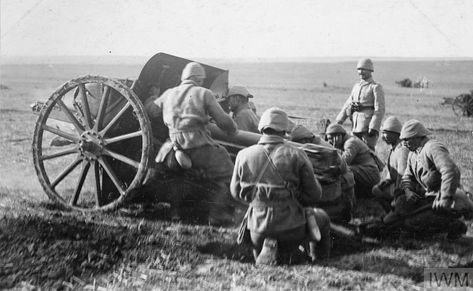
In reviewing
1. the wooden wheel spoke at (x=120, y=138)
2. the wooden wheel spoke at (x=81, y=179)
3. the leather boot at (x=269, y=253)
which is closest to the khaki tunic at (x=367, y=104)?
the wooden wheel spoke at (x=120, y=138)

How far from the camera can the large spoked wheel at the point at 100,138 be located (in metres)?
5.81

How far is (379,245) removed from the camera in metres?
5.30

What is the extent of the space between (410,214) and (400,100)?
79.5 feet

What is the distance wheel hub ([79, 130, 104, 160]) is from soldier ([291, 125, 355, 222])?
2409 millimetres

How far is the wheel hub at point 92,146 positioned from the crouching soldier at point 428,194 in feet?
11.3

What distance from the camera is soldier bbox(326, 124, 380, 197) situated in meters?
6.95

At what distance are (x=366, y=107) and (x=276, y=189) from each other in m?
5.14

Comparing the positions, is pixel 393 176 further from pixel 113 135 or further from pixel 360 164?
pixel 113 135

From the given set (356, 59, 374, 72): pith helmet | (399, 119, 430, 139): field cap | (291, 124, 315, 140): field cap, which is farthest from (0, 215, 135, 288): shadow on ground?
(356, 59, 374, 72): pith helmet

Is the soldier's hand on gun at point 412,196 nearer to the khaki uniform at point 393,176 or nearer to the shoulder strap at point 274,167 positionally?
the khaki uniform at point 393,176

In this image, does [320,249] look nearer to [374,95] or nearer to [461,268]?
[461,268]

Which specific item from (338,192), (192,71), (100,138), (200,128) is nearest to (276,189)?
(338,192)

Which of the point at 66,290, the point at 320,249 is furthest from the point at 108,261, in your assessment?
the point at 320,249

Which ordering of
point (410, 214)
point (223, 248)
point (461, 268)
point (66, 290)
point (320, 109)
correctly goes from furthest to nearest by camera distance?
point (320, 109)
point (410, 214)
point (223, 248)
point (461, 268)
point (66, 290)
